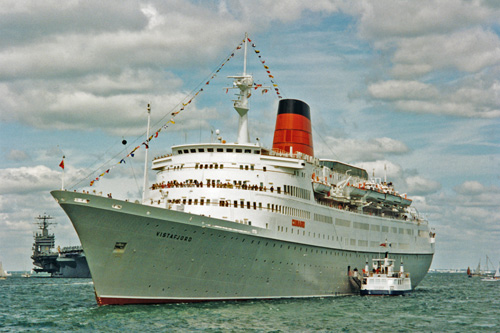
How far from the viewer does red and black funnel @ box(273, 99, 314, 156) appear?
47906 mm

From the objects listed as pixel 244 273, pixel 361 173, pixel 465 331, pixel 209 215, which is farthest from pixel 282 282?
pixel 361 173


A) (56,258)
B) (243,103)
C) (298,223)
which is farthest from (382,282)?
(56,258)

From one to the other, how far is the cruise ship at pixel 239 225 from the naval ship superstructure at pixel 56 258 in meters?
63.4

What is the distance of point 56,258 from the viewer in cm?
11062

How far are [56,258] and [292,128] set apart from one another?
3048 inches

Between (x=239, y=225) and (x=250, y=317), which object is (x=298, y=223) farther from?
(x=250, y=317)

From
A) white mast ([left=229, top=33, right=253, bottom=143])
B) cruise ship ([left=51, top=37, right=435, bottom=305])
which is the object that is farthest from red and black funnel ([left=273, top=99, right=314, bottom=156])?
white mast ([left=229, top=33, right=253, bottom=143])

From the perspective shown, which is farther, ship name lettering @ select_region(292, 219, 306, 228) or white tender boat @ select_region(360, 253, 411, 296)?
white tender boat @ select_region(360, 253, 411, 296)

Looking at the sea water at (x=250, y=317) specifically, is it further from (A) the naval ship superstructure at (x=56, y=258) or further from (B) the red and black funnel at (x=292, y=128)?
(A) the naval ship superstructure at (x=56, y=258)

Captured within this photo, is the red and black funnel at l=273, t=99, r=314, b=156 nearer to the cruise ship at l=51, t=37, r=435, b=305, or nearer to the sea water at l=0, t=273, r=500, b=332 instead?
the cruise ship at l=51, t=37, r=435, b=305

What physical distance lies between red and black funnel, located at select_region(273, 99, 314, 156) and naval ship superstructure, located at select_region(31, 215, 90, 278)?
62807 mm

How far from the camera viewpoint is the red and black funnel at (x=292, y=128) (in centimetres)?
4791

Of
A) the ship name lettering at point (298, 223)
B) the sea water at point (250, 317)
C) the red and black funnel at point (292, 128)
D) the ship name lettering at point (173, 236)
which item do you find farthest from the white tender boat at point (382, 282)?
the ship name lettering at point (173, 236)

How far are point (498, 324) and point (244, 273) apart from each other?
15184 millimetres
